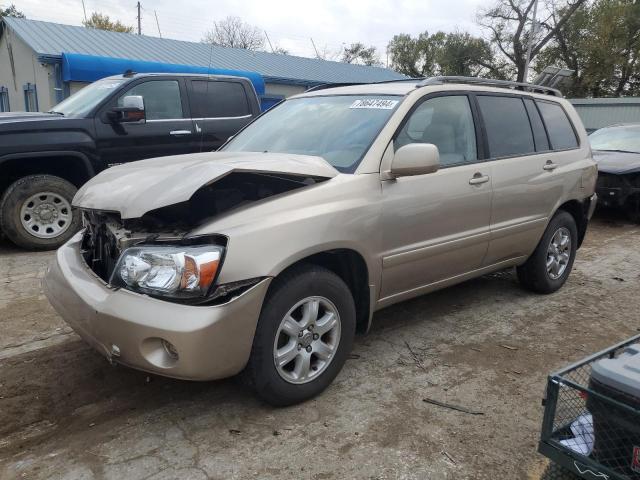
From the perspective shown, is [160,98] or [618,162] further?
[618,162]

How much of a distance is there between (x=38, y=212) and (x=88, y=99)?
1540 mm

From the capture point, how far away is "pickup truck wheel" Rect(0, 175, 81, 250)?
569 centimetres

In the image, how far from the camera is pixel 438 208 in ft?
11.7

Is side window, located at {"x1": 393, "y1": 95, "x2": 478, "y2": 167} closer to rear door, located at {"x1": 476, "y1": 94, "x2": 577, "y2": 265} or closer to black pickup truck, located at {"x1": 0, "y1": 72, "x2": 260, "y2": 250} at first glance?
rear door, located at {"x1": 476, "y1": 94, "x2": 577, "y2": 265}

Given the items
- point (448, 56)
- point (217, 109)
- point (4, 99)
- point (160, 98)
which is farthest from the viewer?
point (448, 56)

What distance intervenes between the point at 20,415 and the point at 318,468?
65.3 inches

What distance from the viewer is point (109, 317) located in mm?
2561

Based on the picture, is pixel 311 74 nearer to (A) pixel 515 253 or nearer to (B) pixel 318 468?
(A) pixel 515 253

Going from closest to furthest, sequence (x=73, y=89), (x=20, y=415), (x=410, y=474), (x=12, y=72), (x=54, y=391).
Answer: (x=410, y=474) < (x=20, y=415) < (x=54, y=391) < (x=73, y=89) < (x=12, y=72)

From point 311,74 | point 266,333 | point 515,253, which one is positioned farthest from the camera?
point 311,74

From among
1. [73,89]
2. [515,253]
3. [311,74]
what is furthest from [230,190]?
[311,74]

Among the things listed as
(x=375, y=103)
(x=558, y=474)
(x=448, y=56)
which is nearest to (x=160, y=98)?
(x=375, y=103)

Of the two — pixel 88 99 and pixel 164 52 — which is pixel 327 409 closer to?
pixel 88 99

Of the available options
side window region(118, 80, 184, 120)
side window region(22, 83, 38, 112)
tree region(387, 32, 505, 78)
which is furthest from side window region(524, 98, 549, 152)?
tree region(387, 32, 505, 78)
